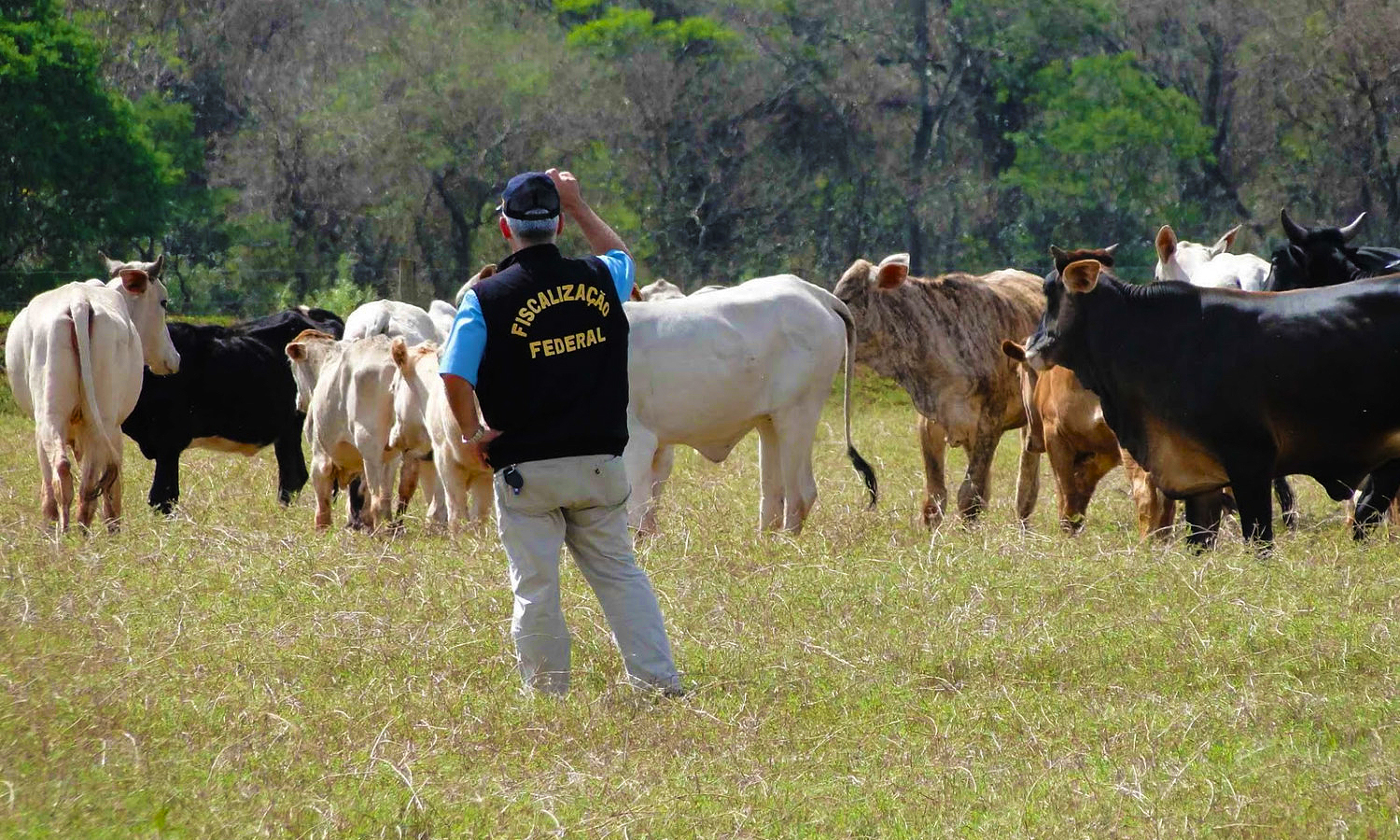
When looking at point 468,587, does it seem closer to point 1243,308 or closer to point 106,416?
point 106,416

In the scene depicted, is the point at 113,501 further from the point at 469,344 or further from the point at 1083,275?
the point at 1083,275

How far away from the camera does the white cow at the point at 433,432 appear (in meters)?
9.51

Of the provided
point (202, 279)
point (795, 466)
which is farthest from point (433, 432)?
point (202, 279)

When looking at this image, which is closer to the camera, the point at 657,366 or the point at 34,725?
the point at 34,725

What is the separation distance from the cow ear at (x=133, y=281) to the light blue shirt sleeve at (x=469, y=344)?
6.05m

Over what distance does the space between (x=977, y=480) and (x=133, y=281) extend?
5372mm

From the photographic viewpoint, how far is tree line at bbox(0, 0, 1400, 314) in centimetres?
3638

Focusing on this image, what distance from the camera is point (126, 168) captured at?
30.4 m

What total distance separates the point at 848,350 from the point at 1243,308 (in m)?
2.37

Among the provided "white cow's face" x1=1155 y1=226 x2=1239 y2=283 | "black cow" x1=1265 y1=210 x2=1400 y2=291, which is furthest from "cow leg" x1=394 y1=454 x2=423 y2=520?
"black cow" x1=1265 y1=210 x2=1400 y2=291

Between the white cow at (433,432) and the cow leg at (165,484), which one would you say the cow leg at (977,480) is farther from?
the cow leg at (165,484)

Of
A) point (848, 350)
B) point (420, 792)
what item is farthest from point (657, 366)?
point (420, 792)

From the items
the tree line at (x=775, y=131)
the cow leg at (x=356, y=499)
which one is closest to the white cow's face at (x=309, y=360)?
the cow leg at (x=356, y=499)

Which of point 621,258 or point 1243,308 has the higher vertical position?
point 621,258
